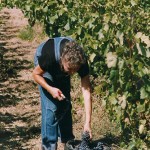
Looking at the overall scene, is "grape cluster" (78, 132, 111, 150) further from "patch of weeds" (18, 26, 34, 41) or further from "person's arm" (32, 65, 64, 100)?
"patch of weeds" (18, 26, 34, 41)

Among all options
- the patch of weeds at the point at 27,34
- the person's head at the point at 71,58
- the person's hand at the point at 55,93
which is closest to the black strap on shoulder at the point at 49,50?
the person's head at the point at 71,58

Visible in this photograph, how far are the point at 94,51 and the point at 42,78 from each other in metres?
0.94

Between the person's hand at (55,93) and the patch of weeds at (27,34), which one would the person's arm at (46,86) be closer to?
the person's hand at (55,93)

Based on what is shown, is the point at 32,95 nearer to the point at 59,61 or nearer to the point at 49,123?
the point at 49,123

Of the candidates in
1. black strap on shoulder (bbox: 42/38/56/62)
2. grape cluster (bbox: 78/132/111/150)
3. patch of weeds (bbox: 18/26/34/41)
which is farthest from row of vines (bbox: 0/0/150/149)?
patch of weeds (bbox: 18/26/34/41)

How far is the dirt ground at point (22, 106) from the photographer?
17.9 feet

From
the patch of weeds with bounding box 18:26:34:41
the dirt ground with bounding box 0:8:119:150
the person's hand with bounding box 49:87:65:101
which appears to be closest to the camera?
the person's hand with bounding box 49:87:65:101

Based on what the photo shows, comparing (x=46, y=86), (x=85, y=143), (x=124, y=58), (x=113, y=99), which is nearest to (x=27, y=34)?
(x=46, y=86)

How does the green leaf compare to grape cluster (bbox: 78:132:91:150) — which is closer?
grape cluster (bbox: 78:132:91:150)

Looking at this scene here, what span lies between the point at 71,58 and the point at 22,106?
3276 millimetres

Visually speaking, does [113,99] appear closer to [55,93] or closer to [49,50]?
[55,93]

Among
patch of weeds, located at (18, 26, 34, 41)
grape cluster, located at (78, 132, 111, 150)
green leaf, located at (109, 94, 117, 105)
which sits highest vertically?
patch of weeds, located at (18, 26, 34, 41)

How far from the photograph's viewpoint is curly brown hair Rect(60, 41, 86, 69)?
142 inches

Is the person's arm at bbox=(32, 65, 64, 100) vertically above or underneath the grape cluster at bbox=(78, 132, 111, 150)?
above
